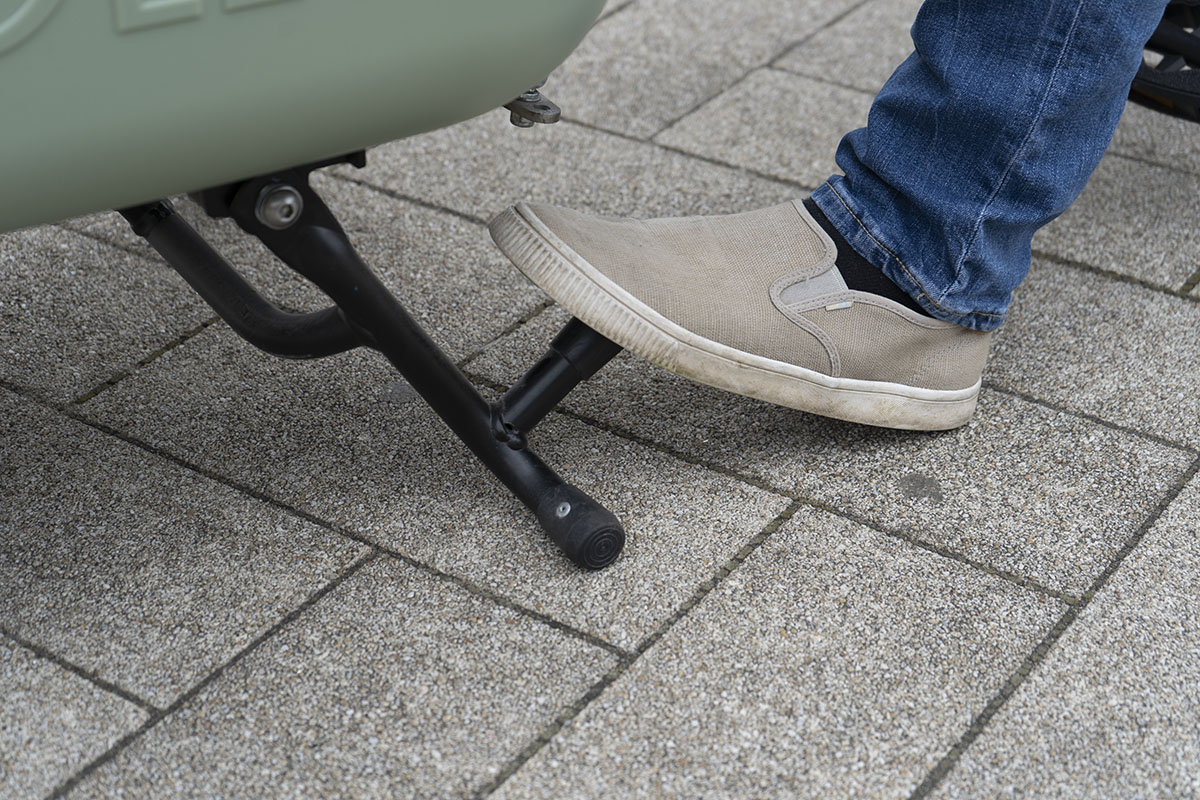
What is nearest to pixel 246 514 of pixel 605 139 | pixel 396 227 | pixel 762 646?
pixel 762 646

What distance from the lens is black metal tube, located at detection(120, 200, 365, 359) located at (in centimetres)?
135

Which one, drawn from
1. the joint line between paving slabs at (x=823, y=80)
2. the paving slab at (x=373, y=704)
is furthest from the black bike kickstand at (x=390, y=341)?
the joint line between paving slabs at (x=823, y=80)

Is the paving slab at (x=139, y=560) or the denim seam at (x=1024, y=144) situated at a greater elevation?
the denim seam at (x=1024, y=144)

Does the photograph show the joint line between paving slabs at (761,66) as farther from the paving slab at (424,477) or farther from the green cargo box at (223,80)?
the green cargo box at (223,80)

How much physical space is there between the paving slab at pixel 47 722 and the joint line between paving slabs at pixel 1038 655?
67 cm

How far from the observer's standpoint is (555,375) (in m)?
1.34

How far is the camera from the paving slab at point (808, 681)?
107 centimetres

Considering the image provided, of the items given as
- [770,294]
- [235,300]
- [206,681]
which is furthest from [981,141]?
[206,681]

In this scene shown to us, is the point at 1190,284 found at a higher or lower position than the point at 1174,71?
lower

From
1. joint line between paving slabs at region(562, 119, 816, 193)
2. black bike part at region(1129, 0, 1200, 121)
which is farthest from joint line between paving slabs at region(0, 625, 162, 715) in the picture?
black bike part at region(1129, 0, 1200, 121)

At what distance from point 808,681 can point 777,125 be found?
132 centimetres

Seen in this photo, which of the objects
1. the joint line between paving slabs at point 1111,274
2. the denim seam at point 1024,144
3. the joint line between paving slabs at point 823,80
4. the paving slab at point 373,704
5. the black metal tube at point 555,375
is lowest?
the joint line between paving slabs at point 1111,274

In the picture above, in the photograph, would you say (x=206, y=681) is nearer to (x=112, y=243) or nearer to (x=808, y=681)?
(x=808, y=681)

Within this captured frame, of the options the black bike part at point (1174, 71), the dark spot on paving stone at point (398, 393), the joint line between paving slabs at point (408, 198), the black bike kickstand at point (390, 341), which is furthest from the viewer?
the joint line between paving slabs at point (408, 198)
